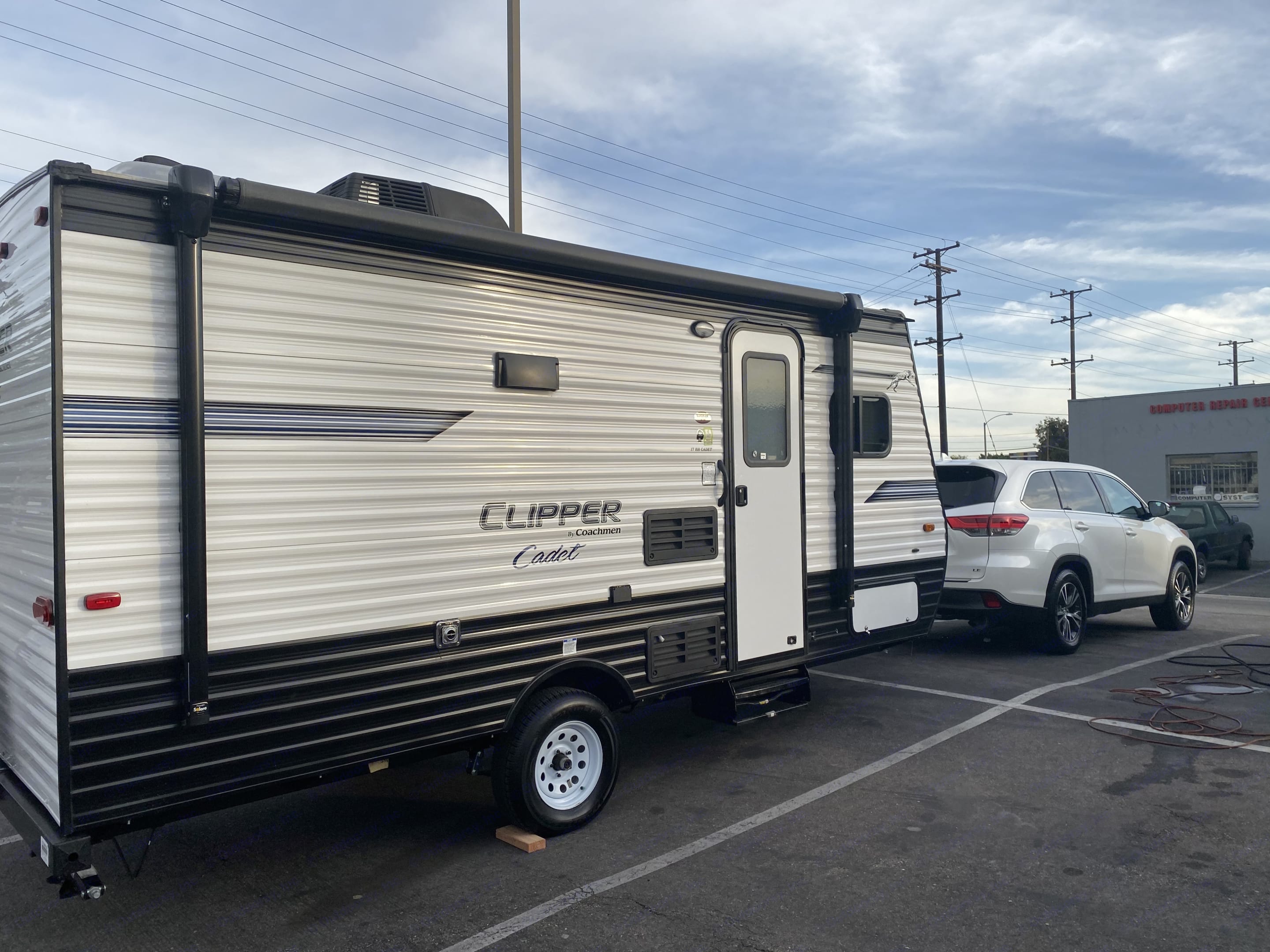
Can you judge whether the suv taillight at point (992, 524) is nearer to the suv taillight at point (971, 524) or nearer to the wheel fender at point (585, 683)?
the suv taillight at point (971, 524)

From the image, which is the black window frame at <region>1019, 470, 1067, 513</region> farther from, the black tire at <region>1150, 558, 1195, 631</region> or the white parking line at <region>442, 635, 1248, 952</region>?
the black tire at <region>1150, 558, 1195, 631</region>

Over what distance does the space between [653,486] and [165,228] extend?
2.66 metres

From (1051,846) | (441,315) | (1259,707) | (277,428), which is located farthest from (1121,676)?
(277,428)

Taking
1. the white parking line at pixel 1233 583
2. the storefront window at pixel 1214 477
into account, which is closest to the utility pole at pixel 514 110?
the white parking line at pixel 1233 583

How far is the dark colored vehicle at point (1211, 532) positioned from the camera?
56.8 ft

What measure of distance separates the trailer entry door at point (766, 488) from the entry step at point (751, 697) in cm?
20

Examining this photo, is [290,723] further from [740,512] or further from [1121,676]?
[1121,676]

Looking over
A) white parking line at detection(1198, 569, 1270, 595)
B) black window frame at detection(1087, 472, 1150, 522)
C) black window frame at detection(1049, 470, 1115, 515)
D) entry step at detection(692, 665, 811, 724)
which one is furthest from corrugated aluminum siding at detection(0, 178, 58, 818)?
white parking line at detection(1198, 569, 1270, 595)

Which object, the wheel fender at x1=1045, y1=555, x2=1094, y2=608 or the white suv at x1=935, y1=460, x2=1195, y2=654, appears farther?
the wheel fender at x1=1045, y1=555, x2=1094, y2=608

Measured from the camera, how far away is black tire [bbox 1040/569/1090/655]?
8750mm

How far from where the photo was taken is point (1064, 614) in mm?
8938

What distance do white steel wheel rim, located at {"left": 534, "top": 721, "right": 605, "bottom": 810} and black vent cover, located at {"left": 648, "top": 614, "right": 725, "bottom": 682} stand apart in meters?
0.50

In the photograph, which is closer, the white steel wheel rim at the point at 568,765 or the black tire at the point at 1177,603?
the white steel wheel rim at the point at 568,765

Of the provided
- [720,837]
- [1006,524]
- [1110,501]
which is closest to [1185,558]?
[1110,501]
